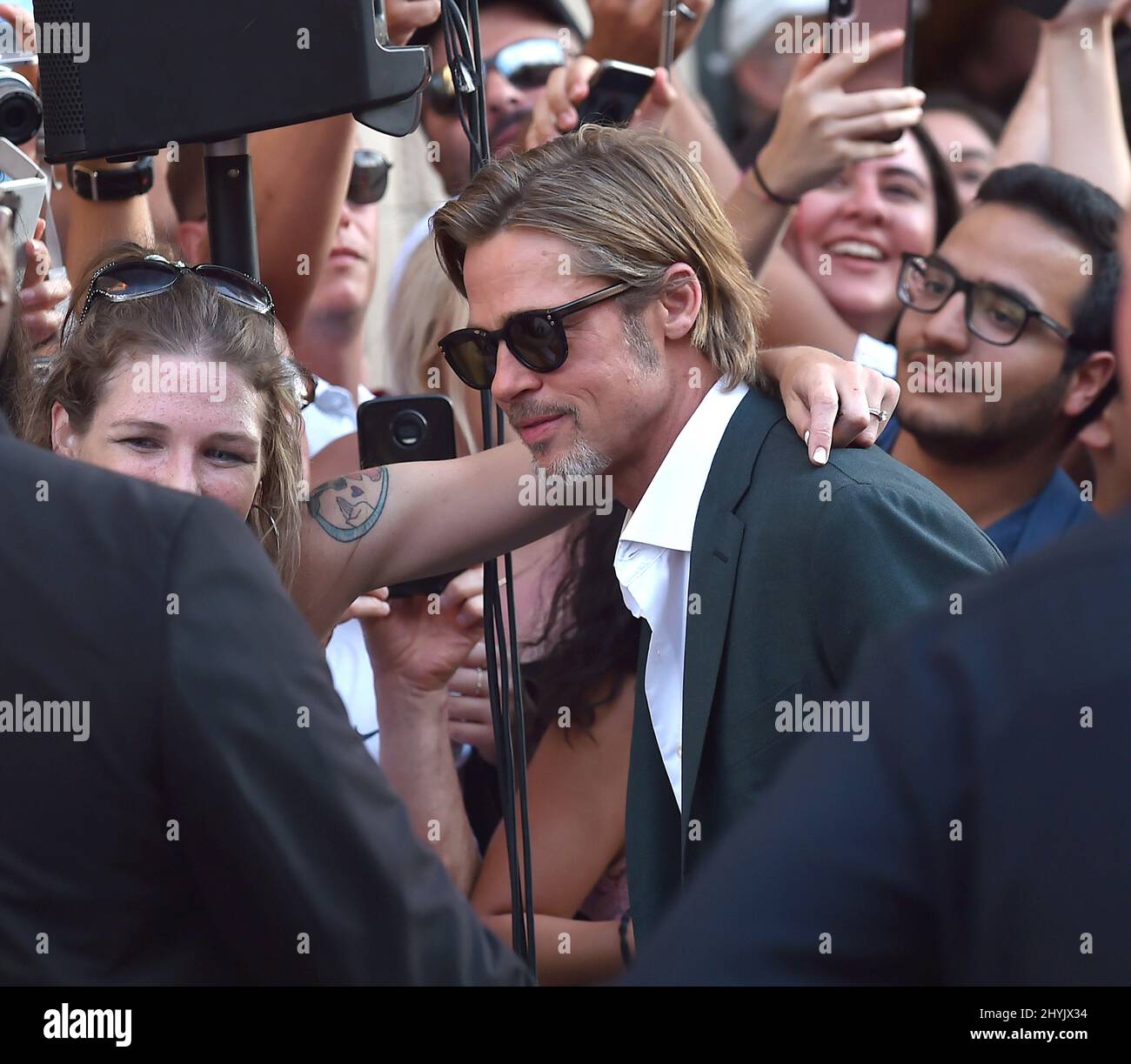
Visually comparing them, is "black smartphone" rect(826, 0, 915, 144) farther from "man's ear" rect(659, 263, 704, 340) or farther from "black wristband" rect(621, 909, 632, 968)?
"black wristband" rect(621, 909, 632, 968)

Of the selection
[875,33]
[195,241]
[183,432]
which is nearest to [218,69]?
[183,432]

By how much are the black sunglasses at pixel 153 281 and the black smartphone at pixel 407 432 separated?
0.31 m

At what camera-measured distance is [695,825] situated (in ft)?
6.04

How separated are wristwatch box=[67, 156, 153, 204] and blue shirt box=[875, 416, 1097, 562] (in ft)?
4.85

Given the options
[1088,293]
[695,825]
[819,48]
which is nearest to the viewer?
[695,825]

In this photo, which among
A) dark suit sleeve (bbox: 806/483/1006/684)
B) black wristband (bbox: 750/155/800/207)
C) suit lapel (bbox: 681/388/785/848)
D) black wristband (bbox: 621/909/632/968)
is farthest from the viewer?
black wristband (bbox: 750/155/800/207)

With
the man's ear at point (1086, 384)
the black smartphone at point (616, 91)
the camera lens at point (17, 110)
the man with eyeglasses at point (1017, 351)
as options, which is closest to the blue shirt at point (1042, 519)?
the man with eyeglasses at point (1017, 351)

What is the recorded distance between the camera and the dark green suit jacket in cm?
175

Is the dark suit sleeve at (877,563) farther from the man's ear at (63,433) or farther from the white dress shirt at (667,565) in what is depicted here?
the man's ear at (63,433)

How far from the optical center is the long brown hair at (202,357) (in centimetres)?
196

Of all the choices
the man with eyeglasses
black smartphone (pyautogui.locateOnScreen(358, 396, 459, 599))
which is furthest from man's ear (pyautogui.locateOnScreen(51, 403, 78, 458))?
the man with eyeglasses
